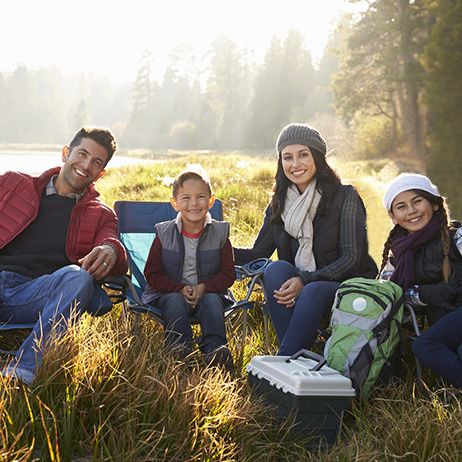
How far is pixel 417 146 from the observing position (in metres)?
22.8

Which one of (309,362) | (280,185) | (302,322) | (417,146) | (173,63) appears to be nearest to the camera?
(309,362)

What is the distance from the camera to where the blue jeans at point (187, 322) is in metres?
2.97

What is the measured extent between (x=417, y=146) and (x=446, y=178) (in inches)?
202

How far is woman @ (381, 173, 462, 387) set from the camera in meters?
2.68

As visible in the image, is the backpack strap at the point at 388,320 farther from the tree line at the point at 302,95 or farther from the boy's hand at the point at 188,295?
the tree line at the point at 302,95

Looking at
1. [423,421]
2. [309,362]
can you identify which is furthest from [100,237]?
[423,421]

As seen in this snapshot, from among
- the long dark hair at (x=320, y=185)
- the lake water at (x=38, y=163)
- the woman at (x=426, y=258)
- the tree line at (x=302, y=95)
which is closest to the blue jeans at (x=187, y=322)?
the long dark hair at (x=320, y=185)

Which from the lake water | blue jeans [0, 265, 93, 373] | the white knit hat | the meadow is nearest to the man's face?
blue jeans [0, 265, 93, 373]

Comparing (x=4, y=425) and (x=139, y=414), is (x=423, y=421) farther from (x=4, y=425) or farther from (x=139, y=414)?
(x=4, y=425)

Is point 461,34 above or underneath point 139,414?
above

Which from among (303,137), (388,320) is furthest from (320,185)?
(388,320)

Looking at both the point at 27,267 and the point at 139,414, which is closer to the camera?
the point at 139,414

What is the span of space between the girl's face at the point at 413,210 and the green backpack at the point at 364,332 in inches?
17.6

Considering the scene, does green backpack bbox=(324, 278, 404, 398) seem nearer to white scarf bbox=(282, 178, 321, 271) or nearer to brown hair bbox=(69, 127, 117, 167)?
white scarf bbox=(282, 178, 321, 271)
